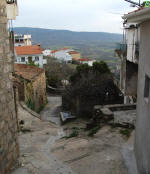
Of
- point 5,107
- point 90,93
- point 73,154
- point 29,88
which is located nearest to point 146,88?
point 5,107

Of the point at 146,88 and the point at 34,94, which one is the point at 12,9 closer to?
the point at 146,88

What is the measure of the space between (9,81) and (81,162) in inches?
117

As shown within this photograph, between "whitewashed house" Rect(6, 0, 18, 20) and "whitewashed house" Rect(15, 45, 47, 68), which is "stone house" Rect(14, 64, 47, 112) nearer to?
"whitewashed house" Rect(6, 0, 18, 20)

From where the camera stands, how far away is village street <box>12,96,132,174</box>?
5586 mm

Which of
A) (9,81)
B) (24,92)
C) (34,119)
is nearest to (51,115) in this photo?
(24,92)

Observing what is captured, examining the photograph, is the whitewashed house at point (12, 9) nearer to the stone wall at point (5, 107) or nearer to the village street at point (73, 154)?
the stone wall at point (5, 107)

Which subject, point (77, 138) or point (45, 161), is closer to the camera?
point (45, 161)

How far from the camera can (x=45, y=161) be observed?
6.12 metres

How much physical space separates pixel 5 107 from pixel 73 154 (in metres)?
2.81

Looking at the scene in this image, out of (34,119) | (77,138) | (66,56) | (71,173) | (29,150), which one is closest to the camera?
(71,173)

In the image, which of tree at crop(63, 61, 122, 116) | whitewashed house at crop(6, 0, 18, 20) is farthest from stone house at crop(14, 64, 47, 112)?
whitewashed house at crop(6, 0, 18, 20)

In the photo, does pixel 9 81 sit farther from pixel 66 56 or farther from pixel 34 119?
pixel 66 56

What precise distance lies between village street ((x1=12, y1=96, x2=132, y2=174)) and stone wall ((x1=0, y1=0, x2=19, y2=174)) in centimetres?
57

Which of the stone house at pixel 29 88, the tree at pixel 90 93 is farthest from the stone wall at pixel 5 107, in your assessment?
the tree at pixel 90 93
